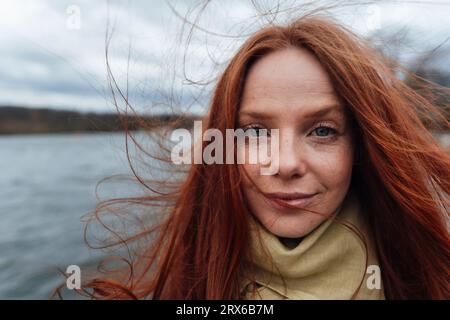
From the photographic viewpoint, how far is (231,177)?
4.57 feet

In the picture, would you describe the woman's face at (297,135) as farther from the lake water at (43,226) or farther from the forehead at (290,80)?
the lake water at (43,226)

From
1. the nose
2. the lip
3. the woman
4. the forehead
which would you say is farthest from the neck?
the forehead

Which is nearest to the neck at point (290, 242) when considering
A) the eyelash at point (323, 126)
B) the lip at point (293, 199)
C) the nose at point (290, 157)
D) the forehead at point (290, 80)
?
the lip at point (293, 199)

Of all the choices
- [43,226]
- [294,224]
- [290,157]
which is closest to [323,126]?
[290,157]

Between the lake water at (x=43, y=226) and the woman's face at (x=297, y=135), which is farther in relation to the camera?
the lake water at (x=43, y=226)

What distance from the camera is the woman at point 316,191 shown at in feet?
4.23

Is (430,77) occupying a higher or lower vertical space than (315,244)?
higher

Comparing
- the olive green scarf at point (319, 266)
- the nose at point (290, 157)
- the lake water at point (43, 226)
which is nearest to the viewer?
the nose at point (290, 157)

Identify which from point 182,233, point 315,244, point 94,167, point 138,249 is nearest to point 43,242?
point 138,249

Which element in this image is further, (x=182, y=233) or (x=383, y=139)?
(x=182, y=233)

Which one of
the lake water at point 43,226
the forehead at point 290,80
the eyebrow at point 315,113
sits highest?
the forehead at point 290,80

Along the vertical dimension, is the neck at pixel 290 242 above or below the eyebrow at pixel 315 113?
below
